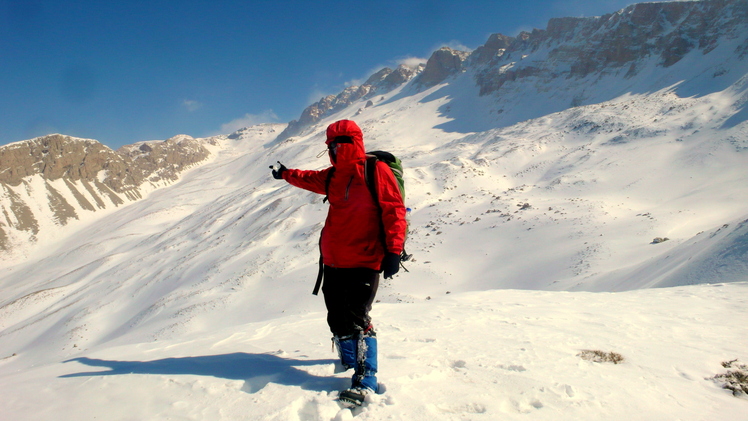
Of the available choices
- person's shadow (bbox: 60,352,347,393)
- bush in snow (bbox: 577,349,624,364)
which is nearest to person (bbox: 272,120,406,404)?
person's shadow (bbox: 60,352,347,393)

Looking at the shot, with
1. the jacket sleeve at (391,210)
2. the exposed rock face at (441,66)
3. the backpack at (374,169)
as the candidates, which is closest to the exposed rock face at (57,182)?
the exposed rock face at (441,66)

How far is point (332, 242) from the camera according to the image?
13.1 ft

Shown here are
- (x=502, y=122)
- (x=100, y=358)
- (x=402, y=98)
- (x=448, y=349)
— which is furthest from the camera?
(x=402, y=98)

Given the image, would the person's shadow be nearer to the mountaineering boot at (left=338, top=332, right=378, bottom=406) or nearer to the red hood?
the mountaineering boot at (left=338, top=332, right=378, bottom=406)

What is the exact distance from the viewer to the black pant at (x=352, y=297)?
3861mm

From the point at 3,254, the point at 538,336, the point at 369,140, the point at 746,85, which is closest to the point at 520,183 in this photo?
the point at 746,85

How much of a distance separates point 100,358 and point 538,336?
6.56 meters

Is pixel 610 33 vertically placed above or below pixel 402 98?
below

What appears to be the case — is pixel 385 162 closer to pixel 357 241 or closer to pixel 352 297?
pixel 357 241

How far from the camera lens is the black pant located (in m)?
3.86

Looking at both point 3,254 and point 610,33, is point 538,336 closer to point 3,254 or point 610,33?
point 610,33

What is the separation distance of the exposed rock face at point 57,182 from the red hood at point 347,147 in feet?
480

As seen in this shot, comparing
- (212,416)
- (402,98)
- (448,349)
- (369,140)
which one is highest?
(402,98)

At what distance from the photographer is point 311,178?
176 inches
